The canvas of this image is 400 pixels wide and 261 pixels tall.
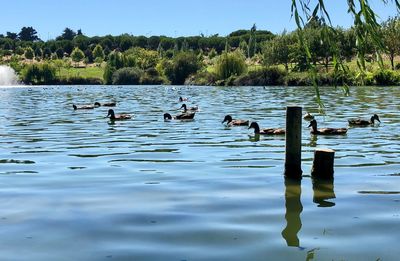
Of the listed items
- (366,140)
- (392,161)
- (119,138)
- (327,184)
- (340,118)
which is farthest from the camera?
(340,118)

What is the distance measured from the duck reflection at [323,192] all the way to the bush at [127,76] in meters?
147

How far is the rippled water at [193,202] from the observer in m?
7.55

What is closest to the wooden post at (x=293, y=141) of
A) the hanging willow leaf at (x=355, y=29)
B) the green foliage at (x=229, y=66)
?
the hanging willow leaf at (x=355, y=29)

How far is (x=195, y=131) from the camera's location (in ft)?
77.9

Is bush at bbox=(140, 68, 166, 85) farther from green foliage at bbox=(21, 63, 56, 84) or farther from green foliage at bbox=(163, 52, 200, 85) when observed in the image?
green foliage at bbox=(21, 63, 56, 84)

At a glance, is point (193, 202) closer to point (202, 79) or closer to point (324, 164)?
point (324, 164)

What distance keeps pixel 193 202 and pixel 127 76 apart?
488 feet

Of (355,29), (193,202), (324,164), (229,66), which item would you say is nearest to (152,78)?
(229,66)

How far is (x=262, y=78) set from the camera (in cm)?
11031

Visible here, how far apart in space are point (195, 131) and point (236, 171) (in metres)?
10.3

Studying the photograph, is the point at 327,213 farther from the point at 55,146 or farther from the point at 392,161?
the point at 55,146

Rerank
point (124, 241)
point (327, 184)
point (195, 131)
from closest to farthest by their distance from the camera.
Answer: point (124, 241)
point (327, 184)
point (195, 131)

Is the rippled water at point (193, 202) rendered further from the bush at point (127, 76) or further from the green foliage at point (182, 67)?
the bush at point (127, 76)

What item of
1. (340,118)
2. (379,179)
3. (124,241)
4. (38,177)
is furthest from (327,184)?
(340,118)
